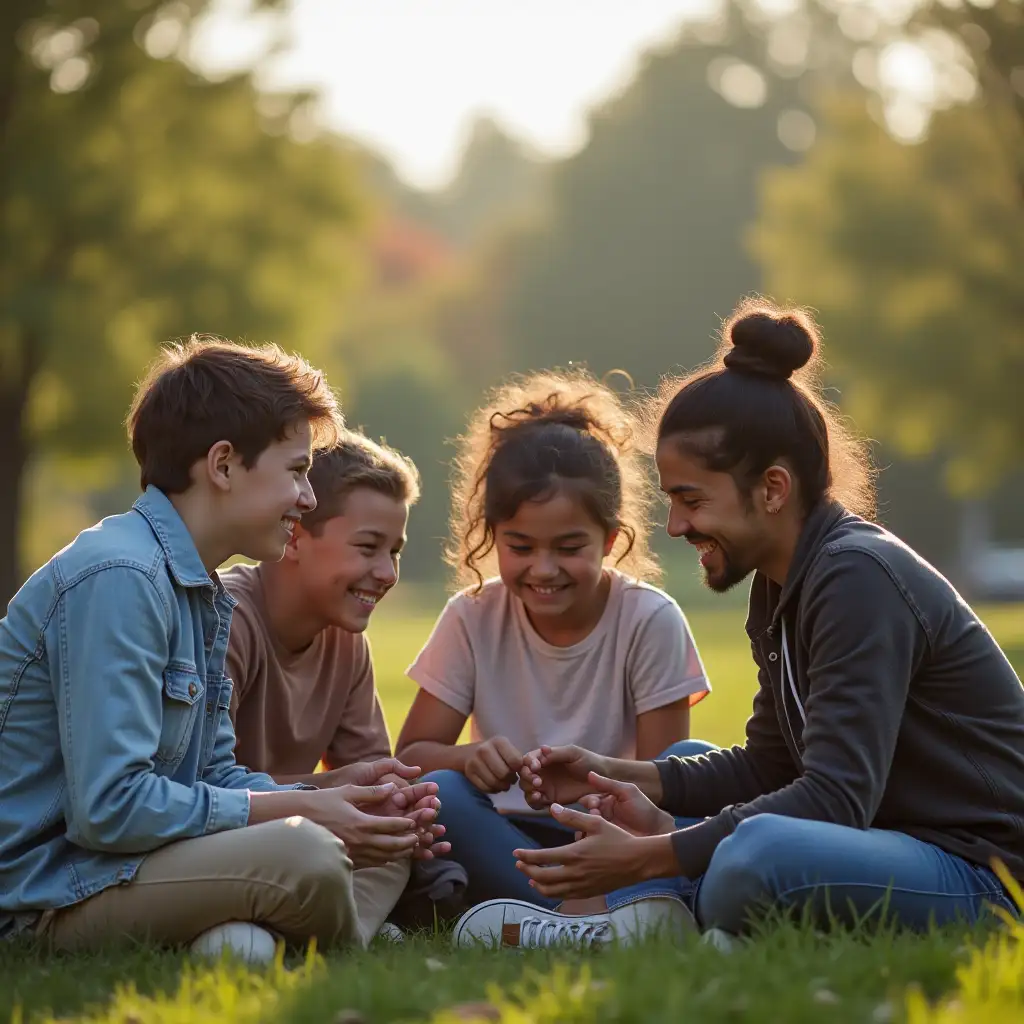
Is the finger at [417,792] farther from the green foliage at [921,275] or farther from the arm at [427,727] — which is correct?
the green foliage at [921,275]

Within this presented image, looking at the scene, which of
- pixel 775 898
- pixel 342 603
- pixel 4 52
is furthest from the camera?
pixel 4 52

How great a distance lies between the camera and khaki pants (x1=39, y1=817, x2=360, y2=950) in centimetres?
379

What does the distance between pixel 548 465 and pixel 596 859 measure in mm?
1738

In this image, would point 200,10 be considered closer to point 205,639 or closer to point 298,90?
point 298,90

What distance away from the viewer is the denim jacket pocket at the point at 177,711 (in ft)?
13.1

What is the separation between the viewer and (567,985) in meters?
2.95

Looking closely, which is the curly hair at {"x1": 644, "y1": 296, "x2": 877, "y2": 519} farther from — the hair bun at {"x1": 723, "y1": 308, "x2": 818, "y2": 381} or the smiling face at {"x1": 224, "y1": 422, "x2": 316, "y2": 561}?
the smiling face at {"x1": 224, "y1": 422, "x2": 316, "y2": 561}

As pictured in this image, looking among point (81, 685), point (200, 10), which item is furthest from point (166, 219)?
point (81, 685)

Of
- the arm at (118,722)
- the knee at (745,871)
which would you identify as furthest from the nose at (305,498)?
the knee at (745,871)

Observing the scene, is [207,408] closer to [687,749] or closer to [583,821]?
[583,821]

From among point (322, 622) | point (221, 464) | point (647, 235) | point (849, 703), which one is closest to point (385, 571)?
point (322, 622)

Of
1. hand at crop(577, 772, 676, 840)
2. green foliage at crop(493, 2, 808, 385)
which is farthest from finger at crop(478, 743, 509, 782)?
green foliage at crop(493, 2, 808, 385)

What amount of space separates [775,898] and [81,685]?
1.78 meters

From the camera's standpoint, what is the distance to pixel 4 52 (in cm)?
1833
